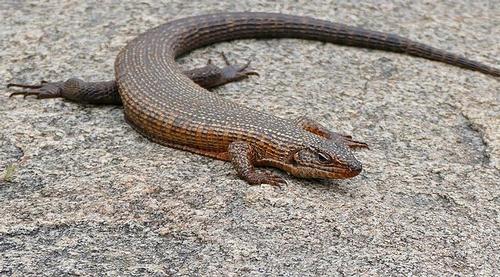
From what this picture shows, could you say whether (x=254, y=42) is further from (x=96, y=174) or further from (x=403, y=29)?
(x=96, y=174)

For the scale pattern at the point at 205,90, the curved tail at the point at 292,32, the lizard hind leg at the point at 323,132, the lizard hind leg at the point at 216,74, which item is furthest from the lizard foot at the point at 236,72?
the lizard hind leg at the point at 323,132

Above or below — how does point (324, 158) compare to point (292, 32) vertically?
above

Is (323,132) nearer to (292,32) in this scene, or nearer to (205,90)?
(205,90)

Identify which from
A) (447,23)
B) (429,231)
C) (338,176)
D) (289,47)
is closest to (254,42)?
(289,47)

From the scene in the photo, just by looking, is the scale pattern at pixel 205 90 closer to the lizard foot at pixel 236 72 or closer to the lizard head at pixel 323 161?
the lizard head at pixel 323 161

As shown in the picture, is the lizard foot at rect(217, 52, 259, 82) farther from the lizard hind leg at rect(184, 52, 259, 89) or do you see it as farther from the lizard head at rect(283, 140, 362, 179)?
the lizard head at rect(283, 140, 362, 179)

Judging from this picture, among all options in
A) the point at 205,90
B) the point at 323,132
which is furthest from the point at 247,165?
the point at 205,90
